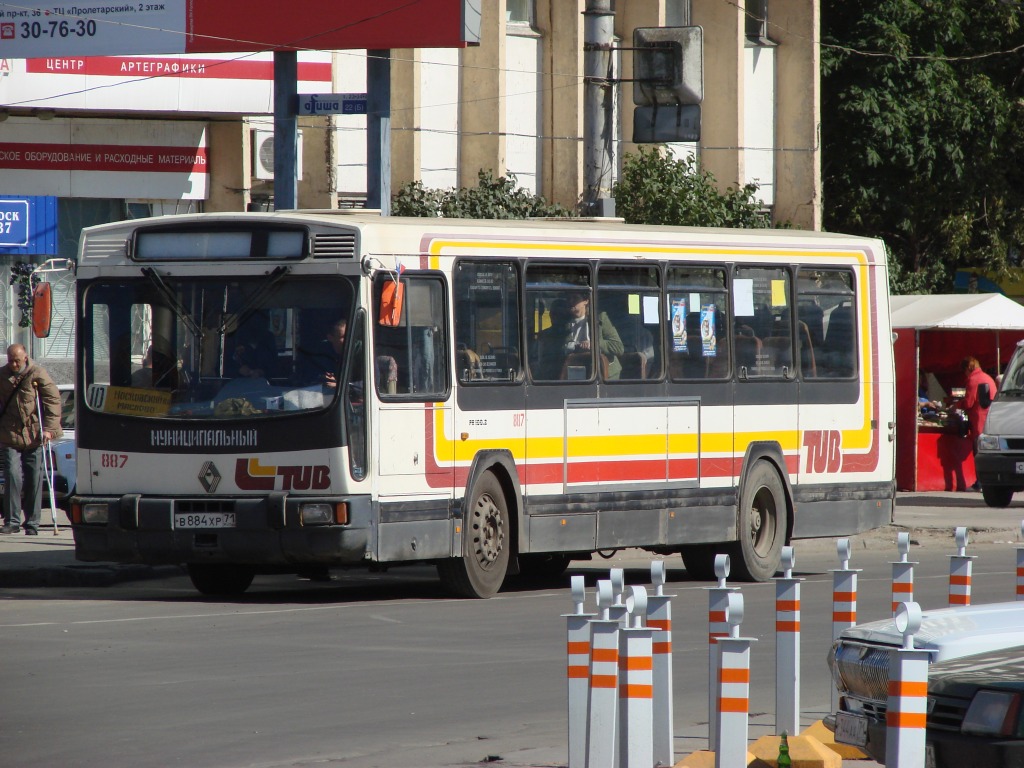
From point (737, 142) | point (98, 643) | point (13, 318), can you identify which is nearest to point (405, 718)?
point (98, 643)

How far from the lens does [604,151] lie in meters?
17.9

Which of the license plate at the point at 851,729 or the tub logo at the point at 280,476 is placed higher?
the tub logo at the point at 280,476

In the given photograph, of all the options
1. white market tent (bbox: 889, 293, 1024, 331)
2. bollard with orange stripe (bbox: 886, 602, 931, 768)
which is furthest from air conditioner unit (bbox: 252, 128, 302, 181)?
bollard with orange stripe (bbox: 886, 602, 931, 768)

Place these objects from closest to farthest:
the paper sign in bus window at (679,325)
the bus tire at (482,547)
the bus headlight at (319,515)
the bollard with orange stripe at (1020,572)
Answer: the bollard with orange stripe at (1020,572)
the bus headlight at (319,515)
the bus tire at (482,547)
the paper sign in bus window at (679,325)

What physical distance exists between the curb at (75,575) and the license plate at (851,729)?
32.1ft

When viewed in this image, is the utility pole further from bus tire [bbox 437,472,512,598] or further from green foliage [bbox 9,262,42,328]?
green foliage [bbox 9,262,42,328]

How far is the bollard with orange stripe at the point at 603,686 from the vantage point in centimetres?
644

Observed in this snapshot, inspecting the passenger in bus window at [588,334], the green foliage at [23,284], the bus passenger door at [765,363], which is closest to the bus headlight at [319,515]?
the passenger in bus window at [588,334]

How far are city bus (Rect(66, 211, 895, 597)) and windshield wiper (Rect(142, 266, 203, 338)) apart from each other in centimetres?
2

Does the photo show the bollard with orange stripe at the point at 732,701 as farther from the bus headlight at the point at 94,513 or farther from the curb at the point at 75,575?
the curb at the point at 75,575

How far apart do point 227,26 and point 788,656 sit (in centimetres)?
1521

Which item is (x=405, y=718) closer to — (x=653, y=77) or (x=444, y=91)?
(x=653, y=77)

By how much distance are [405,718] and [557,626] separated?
3693 mm

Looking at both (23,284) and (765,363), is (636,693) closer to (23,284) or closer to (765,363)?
(765,363)
